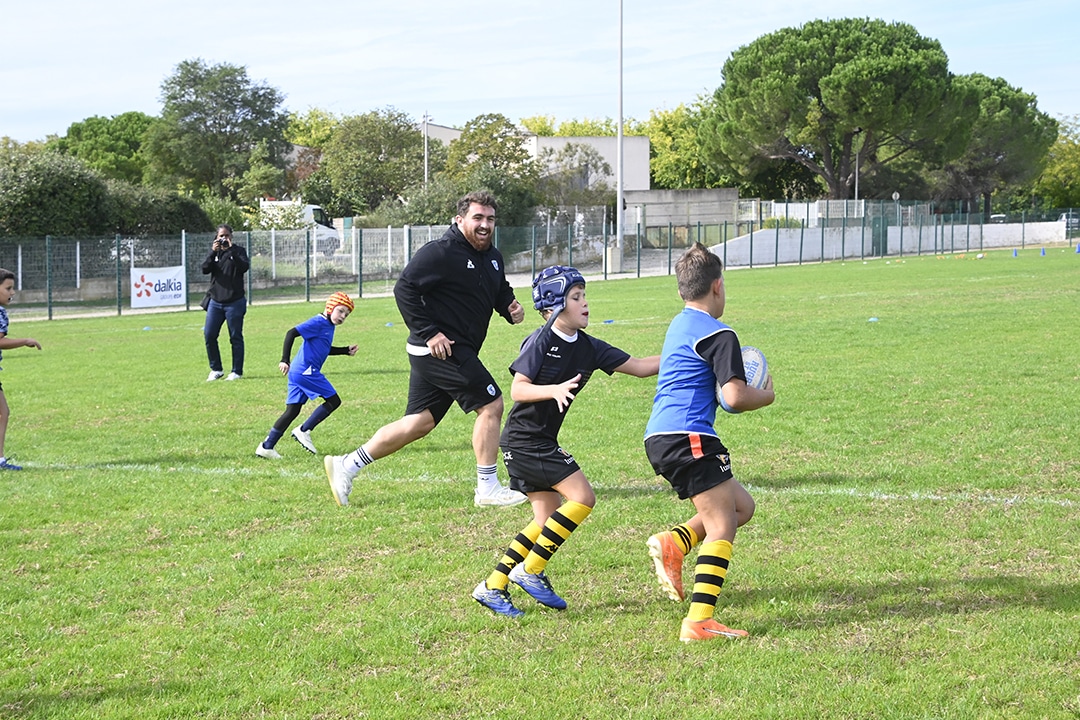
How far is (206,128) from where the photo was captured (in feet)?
244

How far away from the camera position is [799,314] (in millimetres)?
20812

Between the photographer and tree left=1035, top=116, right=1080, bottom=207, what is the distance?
94032 millimetres

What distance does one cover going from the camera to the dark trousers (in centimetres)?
1413

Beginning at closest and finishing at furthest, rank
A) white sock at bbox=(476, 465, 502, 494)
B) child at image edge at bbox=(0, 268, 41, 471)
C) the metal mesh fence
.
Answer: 1. white sock at bbox=(476, 465, 502, 494)
2. child at image edge at bbox=(0, 268, 41, 471)
3. the metal mesh fence

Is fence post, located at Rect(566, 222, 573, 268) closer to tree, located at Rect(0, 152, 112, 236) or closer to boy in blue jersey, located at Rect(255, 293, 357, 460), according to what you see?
tree, located at Rect(0, 152, 112, 236)

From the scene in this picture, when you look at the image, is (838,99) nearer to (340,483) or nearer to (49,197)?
(49,197)

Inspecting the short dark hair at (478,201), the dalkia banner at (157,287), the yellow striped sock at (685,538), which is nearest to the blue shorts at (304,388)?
the short dark hair at (478,201)

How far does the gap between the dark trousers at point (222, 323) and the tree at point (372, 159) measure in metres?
49.3

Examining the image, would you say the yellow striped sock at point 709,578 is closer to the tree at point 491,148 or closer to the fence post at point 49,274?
the fence post at point 49,274

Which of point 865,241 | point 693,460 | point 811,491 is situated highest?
point 865,241

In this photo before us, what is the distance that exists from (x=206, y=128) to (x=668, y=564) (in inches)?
2956

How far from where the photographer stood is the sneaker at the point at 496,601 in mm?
5008

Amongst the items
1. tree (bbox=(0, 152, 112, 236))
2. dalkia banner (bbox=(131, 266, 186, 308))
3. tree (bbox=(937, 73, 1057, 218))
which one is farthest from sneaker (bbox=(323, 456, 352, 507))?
tree (bbox=(937, 73, 1057, 218))

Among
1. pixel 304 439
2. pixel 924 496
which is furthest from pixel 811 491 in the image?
pixel 304 439
